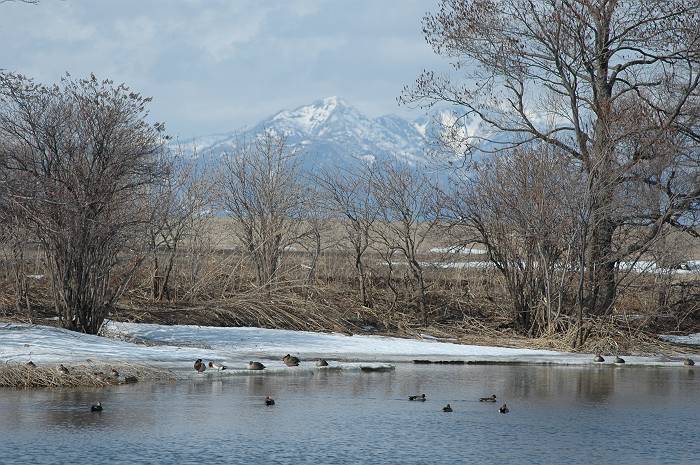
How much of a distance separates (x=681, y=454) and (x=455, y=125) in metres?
15.6

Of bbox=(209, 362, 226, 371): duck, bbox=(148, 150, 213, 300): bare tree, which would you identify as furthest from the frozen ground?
bbox=(148, 150, 213, 300): bare tree

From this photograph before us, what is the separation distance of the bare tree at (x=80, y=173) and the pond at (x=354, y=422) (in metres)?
4.03

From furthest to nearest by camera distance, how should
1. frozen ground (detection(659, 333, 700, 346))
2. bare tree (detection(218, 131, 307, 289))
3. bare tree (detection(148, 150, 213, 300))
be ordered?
1. bare tree (detection(218, 131, 307, 289))
2. bare tree (detection(148, 150, 213, 300))
3. frozen ground (detection(659, 333, 700, 346))

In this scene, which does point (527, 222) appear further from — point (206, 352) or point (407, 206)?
→ point (206, 352)

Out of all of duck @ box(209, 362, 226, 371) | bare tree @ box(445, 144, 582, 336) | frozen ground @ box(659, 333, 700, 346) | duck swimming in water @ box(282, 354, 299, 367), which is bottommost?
duck @ box(209, 362, 226, 371)

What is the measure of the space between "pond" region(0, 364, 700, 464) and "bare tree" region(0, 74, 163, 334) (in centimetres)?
403

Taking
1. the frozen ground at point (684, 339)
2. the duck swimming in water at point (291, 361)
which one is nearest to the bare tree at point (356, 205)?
the frozen ground at point (684, 339)

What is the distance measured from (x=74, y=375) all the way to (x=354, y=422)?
451 cm

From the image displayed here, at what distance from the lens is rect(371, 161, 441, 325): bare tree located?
25.5 m

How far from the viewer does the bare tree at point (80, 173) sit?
18.3 m

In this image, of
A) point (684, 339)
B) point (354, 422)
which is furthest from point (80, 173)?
point (684, 339)

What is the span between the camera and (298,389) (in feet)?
49.1

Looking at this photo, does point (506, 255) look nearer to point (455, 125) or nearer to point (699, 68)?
point (455, 125)

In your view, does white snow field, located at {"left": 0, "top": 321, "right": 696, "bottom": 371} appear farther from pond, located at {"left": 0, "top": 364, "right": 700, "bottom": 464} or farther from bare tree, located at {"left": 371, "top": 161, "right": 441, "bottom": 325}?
bare tree, located at {"left": 371, "top": 161, "right": 441, "bottom": 325}
